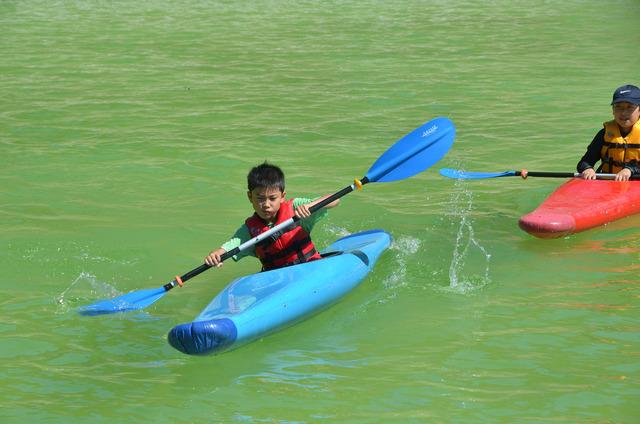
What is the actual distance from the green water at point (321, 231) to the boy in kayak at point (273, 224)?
15.4 inches

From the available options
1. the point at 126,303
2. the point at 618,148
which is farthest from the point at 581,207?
the point at 126,303

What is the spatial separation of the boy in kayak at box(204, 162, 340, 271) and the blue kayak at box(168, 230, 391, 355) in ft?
0.52

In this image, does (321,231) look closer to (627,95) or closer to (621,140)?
(621,140)

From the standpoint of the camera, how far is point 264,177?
17.3ft

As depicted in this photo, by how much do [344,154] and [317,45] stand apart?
6586 millimetres

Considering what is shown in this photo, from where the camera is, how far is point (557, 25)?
1694 cm

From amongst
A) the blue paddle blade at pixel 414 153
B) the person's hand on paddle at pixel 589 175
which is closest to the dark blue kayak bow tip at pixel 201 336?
the blue paddle blade at pixel 414 153

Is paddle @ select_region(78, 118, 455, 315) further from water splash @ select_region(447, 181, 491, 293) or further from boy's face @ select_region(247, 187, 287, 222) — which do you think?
water splash @ select_region(447, 181, 491, 293)

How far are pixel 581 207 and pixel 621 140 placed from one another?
64 centimetres

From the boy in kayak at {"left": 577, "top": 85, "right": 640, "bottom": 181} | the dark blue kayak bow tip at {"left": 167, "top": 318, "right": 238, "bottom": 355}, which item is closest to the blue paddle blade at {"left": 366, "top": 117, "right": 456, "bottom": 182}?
the boy in kayak at {"left": 577, "top": 85, "right": 640, "bottom": 181}

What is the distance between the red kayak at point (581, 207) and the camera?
253 inches

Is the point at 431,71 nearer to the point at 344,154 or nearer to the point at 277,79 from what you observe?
the point at 277,79

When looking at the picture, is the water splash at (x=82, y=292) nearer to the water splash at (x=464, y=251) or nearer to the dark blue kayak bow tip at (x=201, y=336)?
the dark blue kayak bow tip at (x=201, y=336)

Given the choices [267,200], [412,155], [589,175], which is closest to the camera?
[267,200]
